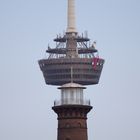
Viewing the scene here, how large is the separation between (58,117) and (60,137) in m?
2.58

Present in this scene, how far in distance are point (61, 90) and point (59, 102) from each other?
5.15ft

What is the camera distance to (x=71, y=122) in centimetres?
9344

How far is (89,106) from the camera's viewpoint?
93.8m

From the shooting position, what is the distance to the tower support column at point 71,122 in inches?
3669

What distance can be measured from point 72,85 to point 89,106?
11.2 feet

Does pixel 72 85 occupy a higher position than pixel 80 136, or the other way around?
pixel 72 85

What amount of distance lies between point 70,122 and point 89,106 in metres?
3.14

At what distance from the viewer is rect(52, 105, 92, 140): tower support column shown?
93.2 metres

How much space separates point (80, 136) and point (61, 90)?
20.6 ft

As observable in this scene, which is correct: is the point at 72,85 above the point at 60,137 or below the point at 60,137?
above

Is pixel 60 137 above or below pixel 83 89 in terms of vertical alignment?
below

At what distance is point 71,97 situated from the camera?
93.6 metres

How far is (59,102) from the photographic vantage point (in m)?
93.7

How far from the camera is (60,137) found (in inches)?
3684
